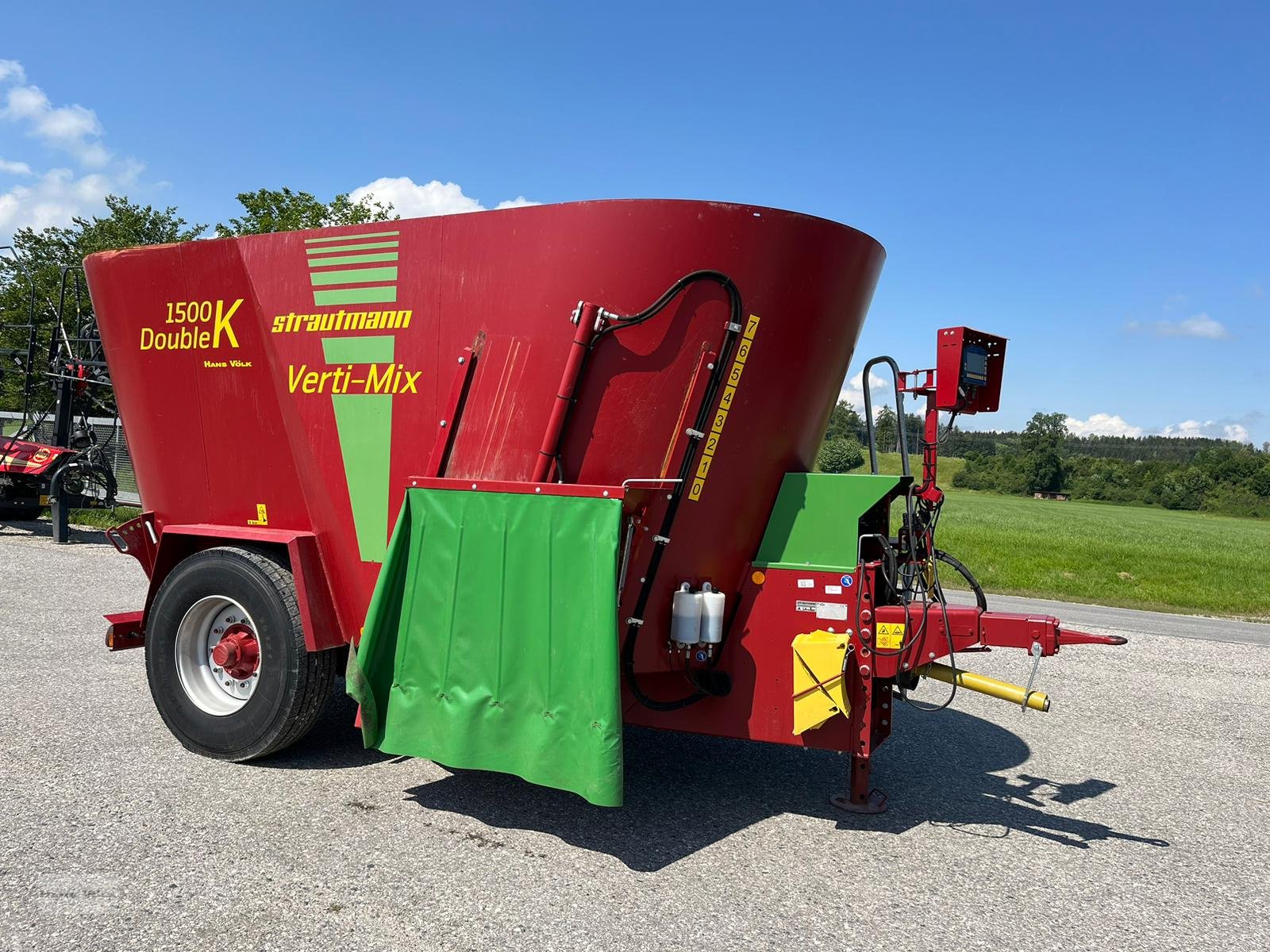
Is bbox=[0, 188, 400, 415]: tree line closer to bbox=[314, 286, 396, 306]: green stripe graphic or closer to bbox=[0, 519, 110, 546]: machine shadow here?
bbox=[0, 519, 110, 546]: machine shadow

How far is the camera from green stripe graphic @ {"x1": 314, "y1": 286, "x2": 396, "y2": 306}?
14.4ft

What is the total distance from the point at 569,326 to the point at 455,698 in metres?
1.65

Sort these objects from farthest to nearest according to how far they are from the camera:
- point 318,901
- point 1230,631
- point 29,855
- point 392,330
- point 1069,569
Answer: point 1069,569 < point 1230,631 < point 392,330 < point 29,855 < point 318,901

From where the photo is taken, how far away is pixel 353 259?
4449 millimetres

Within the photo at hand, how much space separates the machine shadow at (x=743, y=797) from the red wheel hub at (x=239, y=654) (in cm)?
106

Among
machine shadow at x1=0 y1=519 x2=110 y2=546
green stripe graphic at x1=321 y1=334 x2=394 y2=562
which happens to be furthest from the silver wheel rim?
machine shadow at x1=0 y1=519 x2=110 y2=546

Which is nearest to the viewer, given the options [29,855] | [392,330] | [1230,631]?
[29,855]

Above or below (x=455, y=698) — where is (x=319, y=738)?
below

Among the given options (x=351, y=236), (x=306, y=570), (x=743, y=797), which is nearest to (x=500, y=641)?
(x=306, y=570)

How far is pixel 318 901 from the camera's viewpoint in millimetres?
3240

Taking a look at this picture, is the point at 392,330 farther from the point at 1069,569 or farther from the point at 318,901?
the point at 1069,569

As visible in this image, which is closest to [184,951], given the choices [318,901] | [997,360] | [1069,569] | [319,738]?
[318,901]

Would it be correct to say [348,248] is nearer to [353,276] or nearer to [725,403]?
[353,276]

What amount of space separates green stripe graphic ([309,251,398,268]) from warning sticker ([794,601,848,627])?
7.97 feet
